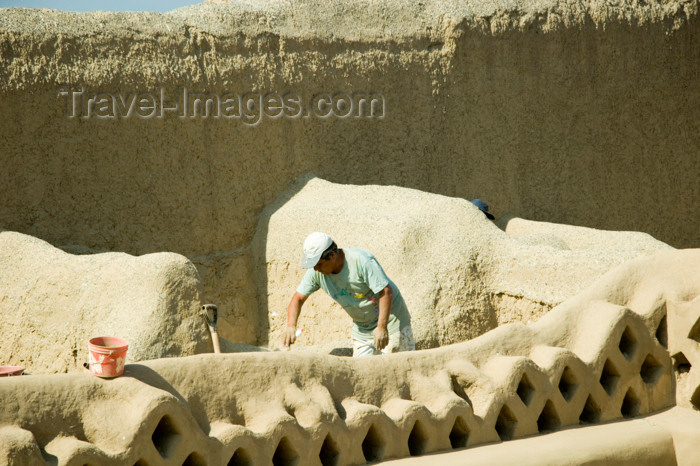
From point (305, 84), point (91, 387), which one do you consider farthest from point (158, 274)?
point (305, 84)

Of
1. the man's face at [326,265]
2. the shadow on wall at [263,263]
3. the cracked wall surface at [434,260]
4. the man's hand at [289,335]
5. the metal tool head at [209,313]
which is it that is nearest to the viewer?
the man's face at [326,265]

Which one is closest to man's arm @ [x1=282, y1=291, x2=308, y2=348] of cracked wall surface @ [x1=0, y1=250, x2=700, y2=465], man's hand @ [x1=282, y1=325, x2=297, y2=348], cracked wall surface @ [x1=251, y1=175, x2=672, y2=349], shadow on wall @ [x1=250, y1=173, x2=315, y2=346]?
man's hand @ [x1=282, y1=325, x2=297, y2=348]

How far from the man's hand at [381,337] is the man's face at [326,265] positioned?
1.51 feet

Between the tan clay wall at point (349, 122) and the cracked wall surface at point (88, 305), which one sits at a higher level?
the tan clay wall at point (349, 122)

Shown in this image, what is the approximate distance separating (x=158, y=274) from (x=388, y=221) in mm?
2266

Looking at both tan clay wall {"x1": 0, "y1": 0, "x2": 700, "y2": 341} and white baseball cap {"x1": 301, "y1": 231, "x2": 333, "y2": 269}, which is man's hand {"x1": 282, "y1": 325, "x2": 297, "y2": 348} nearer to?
white baseball cap {"x1": 301, "y1": 231, "x2": 333, "y2": 269}

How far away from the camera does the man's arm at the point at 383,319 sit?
593 centimetres

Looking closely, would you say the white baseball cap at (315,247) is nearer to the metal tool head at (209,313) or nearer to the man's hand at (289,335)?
the man's hand at (289,335)

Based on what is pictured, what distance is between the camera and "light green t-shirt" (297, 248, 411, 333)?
6.07 meters

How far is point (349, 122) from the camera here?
33.5 feet

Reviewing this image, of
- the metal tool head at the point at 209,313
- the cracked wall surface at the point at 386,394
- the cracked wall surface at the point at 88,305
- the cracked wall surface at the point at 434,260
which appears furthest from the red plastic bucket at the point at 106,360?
the cracked wall surface at the point at 434,260

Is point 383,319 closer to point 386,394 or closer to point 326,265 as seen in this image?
point 326,265

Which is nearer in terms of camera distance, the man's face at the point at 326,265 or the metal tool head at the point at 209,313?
the man's face at the point at 326,265

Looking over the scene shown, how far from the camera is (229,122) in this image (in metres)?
9.45
